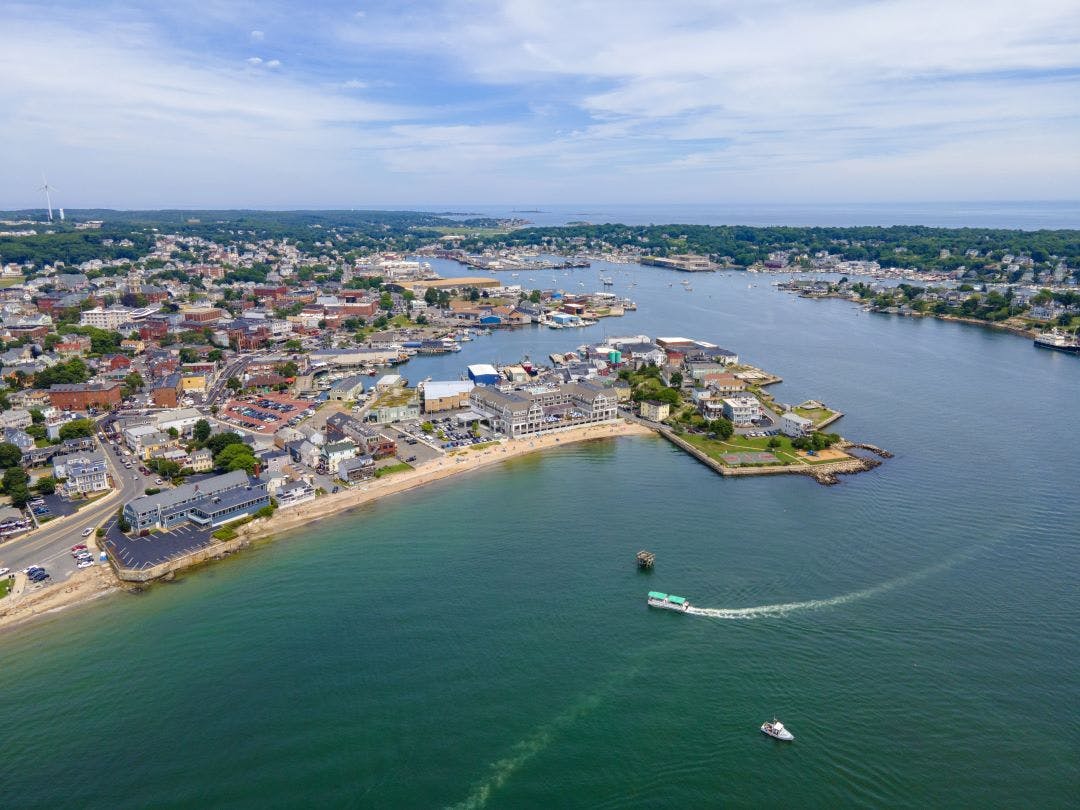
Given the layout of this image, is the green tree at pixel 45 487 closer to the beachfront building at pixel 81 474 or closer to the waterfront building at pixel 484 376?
the beachfront building at pixel 81 474

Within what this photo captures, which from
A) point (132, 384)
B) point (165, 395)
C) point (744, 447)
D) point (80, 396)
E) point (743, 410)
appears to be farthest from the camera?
point (132, 384)

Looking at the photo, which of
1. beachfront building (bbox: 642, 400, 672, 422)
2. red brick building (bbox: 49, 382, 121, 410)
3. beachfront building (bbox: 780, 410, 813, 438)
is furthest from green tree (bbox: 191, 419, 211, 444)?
beachfront building (bbox: 780, 410, 813, 438)

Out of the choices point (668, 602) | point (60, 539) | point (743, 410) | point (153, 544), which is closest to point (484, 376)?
point (743, 410)

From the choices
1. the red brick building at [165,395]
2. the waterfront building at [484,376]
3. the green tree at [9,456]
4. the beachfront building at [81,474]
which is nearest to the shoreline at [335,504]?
the beachfront building at [81,474]

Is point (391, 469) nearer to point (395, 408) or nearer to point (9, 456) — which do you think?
point (395, 408)

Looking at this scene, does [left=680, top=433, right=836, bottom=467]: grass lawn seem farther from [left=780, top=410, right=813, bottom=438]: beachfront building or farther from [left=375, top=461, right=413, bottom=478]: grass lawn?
[left=375, top=461, right=413, bottom=478]: grass lawn

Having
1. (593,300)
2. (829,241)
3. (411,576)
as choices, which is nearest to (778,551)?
(411,576)
